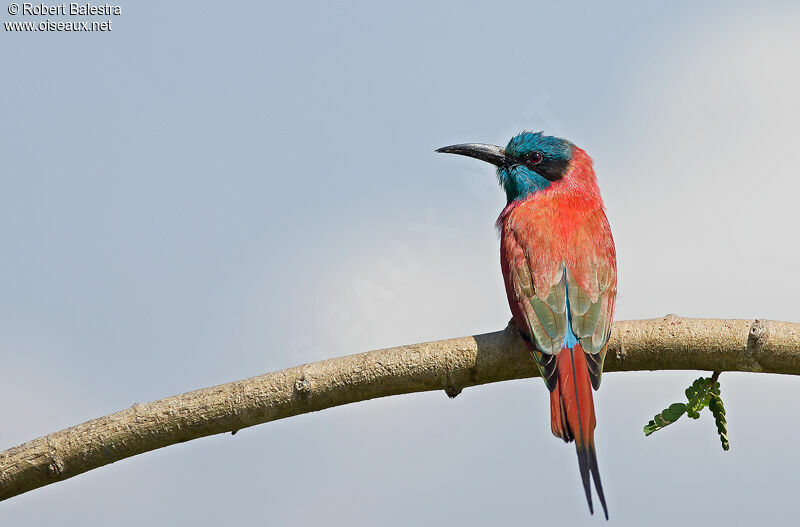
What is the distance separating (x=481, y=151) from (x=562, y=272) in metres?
1.88

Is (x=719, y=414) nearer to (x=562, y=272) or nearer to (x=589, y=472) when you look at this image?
(x=589, y=472)

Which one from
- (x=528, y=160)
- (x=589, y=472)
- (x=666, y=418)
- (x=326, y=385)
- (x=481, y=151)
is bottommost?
(x=589, y=472)

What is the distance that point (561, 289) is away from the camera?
401cm

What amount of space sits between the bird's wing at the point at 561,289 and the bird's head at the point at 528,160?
903 mm

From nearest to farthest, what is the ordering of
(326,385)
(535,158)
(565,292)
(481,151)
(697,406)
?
(326,385), (697,406), (565,292), (535,158), (481,151)

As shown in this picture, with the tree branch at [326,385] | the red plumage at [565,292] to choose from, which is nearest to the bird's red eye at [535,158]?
the red plumage at [565,292]

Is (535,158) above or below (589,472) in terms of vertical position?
above

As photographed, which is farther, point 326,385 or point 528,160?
point 528,160

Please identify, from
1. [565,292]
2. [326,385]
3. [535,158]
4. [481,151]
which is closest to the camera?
[326,385]

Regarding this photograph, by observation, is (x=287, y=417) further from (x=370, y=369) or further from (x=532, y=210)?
(x=532, y=210)

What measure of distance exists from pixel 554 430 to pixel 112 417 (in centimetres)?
176

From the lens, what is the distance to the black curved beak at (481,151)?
5.68 metres

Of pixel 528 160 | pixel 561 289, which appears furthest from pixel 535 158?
pixel 561 289

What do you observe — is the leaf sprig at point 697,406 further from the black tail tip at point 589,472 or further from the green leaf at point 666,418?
the black tail tip at point 589,472
